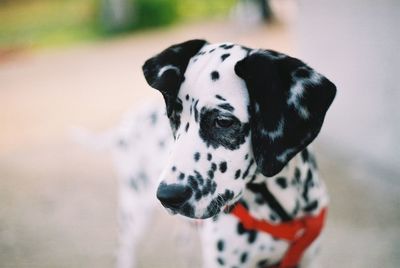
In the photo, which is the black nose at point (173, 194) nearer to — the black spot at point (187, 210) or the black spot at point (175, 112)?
the black spot at point (187, 210)

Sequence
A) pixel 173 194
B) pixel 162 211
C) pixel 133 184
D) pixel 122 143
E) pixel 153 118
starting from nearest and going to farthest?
pixel 173 194 → pixel 153 118 → pixel 133 184 → pixel 122 143 → pixel 162 211

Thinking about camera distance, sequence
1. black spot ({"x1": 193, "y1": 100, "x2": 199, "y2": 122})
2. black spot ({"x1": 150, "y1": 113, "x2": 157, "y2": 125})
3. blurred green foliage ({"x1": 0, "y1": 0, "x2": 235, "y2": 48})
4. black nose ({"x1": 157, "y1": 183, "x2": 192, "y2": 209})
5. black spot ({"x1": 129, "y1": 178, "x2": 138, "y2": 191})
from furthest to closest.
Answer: blurred green foliage ({"x1": 0, "y1": 0, "x2": 235, "y2": 48})
black spot ({"x1": 129, "y1": 178, "x2": 138, "y2": 191})
black spot ({"x1": 150, "y1": 113, "x2": 157, "y2": 125})
black spot ({"x1": 193, "y1": 100, "x2": 199, "y2": 122})
black nose ({"x1": 157, "y1": 183, "x2": 192, "y2": 209})

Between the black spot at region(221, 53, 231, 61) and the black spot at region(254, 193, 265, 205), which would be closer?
the black spot at region(221, 53, 231, 61)

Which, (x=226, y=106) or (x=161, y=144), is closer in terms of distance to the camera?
(x=226, y=106)

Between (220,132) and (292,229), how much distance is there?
668mm

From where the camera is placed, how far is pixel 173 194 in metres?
1.88

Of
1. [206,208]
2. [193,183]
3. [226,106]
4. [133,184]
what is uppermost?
[226,106]

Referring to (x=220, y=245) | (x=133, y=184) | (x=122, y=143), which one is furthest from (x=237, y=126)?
(x=122, y=143)

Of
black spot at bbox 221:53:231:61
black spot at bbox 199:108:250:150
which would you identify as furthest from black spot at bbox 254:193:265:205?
black spot at bbox 221:53:231:61

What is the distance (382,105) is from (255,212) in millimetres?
2331

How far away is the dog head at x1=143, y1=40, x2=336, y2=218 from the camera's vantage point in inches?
75.7

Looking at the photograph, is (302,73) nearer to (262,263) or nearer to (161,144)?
(262,263)

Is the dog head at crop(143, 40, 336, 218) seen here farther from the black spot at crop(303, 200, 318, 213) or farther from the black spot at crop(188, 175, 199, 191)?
the black spot at crop(303, 200, 318, 213)

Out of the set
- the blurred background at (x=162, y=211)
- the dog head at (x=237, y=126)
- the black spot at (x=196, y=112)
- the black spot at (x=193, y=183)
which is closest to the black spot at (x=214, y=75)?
the dog head at (x=237, y=126)
